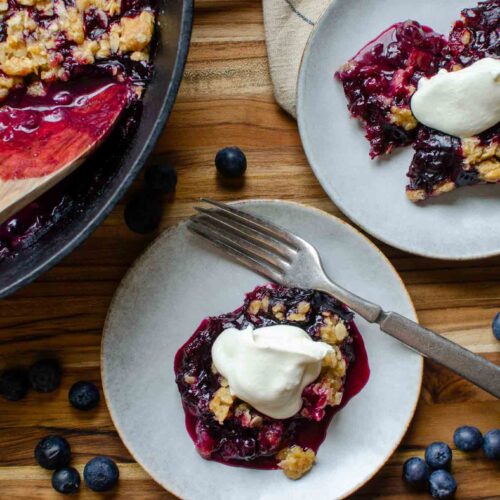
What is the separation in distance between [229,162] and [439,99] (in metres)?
0.57

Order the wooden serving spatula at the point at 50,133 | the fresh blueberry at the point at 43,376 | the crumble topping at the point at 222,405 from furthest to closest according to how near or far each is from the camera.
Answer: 1. the fresh blueberry at the point at 43,376
2. the crumble topping at the point at 222,405
3. the wooden serving spatula at the point at 50,133

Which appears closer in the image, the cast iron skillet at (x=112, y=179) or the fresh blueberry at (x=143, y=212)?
the cast iron skillet at (x=112, y=179)

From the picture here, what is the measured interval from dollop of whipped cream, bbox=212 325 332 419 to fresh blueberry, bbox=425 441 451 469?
40cm

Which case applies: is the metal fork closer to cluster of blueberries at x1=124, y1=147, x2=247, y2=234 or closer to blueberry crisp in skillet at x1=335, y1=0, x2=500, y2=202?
cluster of blueberries at x1=124, y1=147, x2=247, y2=234

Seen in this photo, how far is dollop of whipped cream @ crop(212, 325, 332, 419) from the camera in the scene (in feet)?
6.48

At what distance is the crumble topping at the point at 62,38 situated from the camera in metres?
1.96

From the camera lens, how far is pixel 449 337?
2236 millimetres

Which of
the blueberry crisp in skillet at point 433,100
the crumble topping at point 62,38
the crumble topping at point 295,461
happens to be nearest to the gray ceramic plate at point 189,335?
the crumble topping at point 295,461

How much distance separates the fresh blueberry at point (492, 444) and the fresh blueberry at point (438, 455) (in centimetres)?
10

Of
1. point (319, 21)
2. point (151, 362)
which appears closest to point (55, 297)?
point (151, 362)

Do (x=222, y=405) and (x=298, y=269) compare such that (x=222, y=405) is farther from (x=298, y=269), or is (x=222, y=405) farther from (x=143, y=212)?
(x=143, y=212)

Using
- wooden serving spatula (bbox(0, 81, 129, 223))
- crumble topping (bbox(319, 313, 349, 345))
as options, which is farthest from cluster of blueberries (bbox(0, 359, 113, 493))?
crumble topping (bbox(319, 313, 349, 345))

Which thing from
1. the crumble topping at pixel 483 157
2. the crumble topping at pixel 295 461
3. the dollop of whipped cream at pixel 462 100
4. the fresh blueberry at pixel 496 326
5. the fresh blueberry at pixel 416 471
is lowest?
the fresh blueberry at pixel 416 471

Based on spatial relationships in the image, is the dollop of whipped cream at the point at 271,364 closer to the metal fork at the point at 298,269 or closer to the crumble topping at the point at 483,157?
the metal fork at the point at 298,269
